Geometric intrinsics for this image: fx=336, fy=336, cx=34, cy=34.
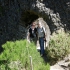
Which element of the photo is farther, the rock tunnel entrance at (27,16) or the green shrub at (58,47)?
the rock tunnel entrance at (27,16)

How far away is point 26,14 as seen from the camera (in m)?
14.8

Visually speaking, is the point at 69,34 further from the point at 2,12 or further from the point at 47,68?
the point at 47,68

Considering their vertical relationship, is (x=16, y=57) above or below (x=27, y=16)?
below

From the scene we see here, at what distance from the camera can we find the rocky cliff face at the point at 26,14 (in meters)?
13.7

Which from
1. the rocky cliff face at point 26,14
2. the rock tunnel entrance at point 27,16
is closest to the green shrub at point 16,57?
the rocky cliff face at point 26,14

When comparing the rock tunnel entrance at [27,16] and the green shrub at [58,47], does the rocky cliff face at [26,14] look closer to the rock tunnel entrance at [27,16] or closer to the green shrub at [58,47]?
the rock tunnel entrance at [27,16]

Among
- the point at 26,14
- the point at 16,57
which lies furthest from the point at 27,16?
the point at 16,57

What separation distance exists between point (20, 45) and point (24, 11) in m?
6.99

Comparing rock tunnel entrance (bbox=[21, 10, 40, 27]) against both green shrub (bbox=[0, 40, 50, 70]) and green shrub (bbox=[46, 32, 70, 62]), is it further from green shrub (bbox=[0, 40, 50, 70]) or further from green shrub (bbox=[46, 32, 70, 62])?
green shrub (bbox=[0, 40, 50, 70])

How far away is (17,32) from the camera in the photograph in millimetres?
15117

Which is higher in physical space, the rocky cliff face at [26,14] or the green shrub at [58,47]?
the rocky cliff face at [26,14]

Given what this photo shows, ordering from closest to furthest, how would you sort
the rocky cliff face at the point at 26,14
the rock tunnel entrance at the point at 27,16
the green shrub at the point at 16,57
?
1. the green shrub at the point at 16,57
2. the rocky cliff face at the point at 26,14
3. the rock tunnel entrance at the point at 27,16

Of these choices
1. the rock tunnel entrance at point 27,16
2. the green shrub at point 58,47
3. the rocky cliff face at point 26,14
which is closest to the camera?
the green shrub at point 58,47

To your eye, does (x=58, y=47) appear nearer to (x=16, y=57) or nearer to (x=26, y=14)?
(x=26, y=14)
